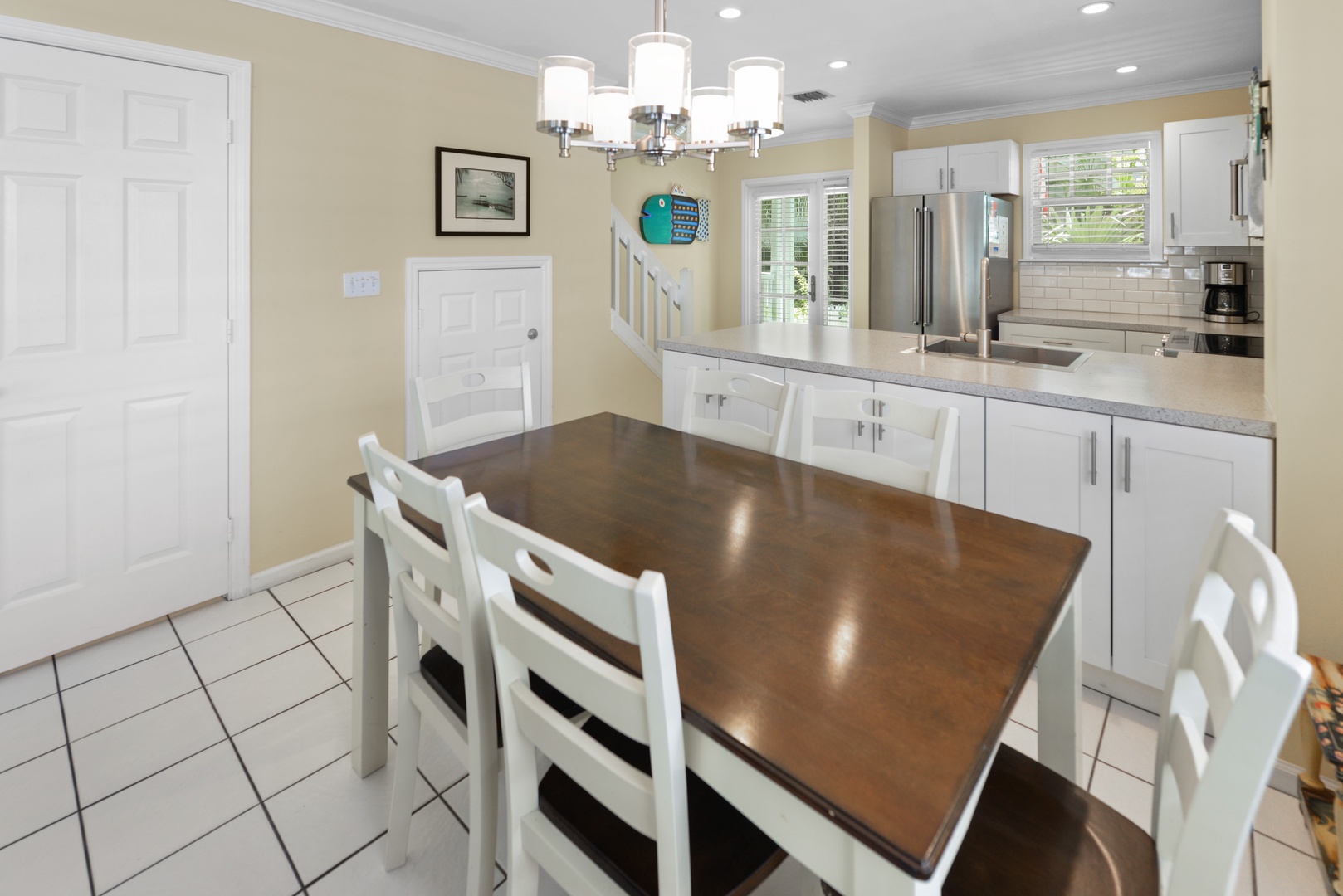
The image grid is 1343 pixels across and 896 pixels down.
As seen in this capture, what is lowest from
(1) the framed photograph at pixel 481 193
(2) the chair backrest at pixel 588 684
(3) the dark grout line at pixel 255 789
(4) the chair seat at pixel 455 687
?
(3) the dark grout line at pixel 255 789

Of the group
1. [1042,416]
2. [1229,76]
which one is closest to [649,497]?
[1042,416]

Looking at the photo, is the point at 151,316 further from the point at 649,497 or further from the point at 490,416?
the point at 649,497

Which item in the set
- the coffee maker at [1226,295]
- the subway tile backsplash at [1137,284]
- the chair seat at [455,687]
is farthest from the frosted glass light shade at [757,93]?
the coffee maker at [1226,295]

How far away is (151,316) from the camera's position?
8.79 ft

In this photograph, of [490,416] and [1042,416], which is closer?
[1042,416]

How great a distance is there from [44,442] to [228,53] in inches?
63.2

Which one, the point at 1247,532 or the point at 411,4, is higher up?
the point at 411,4

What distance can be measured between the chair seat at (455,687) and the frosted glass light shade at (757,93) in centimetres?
150

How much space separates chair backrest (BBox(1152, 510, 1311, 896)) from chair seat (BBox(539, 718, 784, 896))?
21.2 inches

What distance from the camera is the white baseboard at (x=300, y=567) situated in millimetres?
3096

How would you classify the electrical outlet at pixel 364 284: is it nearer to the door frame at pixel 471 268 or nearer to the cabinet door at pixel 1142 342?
the door frame at pixel 471 268

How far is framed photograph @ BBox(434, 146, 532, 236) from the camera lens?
141 inches

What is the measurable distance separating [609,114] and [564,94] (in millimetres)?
224

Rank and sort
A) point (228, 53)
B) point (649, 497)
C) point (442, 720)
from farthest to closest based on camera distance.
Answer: point (228, 53) < point (649, 497) < point (442, 720)
